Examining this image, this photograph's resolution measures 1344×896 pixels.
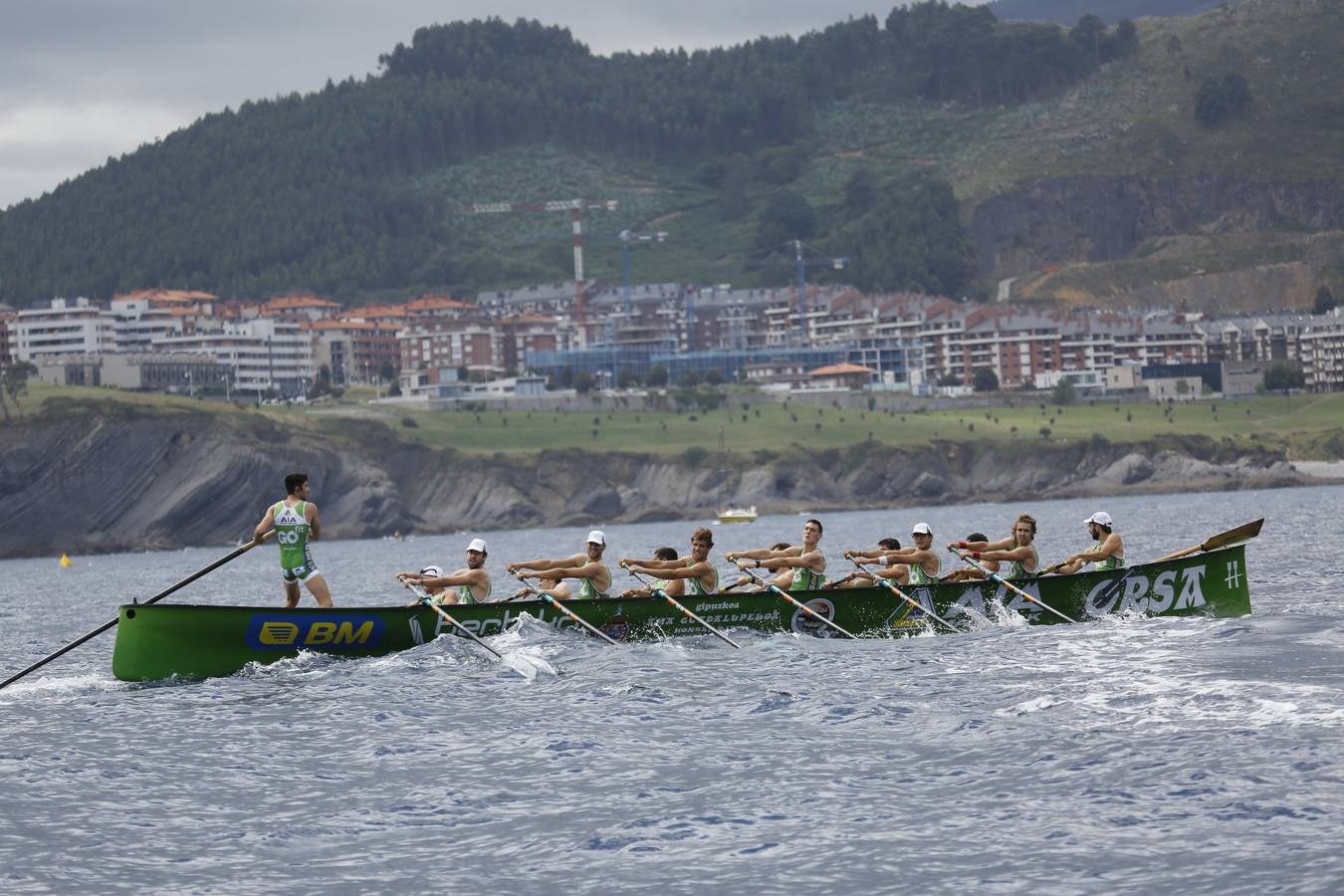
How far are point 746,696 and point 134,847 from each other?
32.0 feet

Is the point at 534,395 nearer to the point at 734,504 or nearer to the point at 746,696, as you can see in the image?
the point at 734,504

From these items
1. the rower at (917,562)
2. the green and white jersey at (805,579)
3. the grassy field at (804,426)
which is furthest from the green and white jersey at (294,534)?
the grassy field at (804,426)

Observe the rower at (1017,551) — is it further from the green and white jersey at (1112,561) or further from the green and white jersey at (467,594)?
the green and white jersey at (467,594)

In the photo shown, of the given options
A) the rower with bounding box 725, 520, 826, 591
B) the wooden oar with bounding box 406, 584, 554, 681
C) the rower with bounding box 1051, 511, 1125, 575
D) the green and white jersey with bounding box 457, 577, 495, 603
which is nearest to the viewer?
the wooden oar with bounding box 406, 584, 554, 681

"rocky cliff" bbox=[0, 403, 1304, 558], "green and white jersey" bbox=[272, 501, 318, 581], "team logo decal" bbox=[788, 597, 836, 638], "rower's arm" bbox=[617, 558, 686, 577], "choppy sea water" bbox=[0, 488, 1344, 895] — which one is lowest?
"rocky cliff" bbox=[0, 403, 1304, 558]

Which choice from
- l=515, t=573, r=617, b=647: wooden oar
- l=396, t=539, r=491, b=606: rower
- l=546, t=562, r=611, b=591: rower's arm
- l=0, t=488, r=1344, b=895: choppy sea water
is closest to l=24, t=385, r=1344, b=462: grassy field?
l=546, t=562, r=611, b=591: rower's arm

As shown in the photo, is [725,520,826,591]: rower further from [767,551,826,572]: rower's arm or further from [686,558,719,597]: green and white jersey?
[686,558,719,597]: green and white jersey

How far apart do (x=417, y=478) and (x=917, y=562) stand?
119956 millimetres

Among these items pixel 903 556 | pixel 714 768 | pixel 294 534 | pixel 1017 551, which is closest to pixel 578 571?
pixel 294 534

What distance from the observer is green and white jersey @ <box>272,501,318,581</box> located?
92.4ft

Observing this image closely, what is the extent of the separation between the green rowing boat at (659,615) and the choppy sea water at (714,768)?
38 cm

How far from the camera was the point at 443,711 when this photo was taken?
2594 cm

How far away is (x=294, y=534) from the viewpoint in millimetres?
28203

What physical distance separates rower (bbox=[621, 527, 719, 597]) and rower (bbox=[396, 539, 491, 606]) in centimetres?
253
